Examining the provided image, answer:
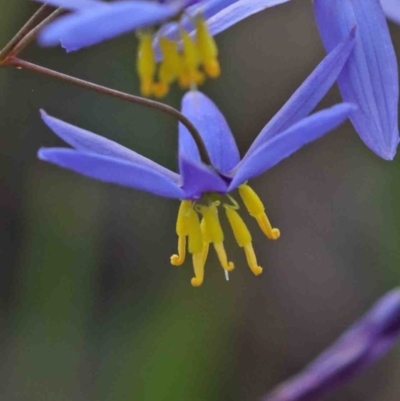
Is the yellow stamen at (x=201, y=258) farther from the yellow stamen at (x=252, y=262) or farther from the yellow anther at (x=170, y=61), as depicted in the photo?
the yellow anther at (x=170, y=61)

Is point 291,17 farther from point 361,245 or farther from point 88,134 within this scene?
point 88,134

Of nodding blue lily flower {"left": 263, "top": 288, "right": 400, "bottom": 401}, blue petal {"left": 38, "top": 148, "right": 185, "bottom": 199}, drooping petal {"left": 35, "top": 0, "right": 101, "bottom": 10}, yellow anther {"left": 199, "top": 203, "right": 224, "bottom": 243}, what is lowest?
nodding blue lily flower {"left": 263, "top": 288, "right": 400, "bottom": 401}

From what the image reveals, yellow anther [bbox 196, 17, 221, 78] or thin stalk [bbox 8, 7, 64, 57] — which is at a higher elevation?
thin stalk [bbox 8, 7, 64, 57]

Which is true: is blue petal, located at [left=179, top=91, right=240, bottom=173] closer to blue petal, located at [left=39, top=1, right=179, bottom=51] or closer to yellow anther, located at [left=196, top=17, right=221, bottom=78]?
yellow anther, located at [left=196, top=17, right=221, bottom=78]

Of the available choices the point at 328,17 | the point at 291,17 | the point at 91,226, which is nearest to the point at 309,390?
the point at 328,17

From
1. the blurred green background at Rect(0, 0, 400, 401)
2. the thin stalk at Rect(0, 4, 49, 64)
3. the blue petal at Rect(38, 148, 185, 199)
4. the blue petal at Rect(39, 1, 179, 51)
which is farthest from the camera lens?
the blurred green background at Rect(0, 0, 400, 401)

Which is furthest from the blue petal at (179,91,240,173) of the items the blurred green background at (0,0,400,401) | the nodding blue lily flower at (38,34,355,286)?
the blurred green background at (0,0,400,401)
